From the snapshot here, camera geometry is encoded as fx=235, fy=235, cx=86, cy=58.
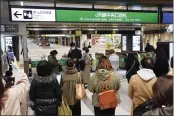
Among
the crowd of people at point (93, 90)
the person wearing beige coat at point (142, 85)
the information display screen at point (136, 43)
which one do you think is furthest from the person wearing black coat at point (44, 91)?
the information display screen at point (136, 43)

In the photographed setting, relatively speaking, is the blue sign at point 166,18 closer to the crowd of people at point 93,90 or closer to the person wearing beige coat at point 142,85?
the crowd of people at point 93,90

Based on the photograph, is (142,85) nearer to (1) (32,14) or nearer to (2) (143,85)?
(2) (143,85)

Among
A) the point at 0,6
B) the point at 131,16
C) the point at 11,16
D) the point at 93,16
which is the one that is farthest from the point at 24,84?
the point at 0,6

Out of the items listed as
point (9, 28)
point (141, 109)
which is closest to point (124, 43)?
point (9, 28)

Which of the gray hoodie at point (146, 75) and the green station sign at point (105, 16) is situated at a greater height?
the green station sign at point (105, 16)

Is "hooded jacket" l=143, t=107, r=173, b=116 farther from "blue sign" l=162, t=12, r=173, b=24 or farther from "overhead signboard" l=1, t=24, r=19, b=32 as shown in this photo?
"overhead signboard" l=1, t=24, r=19, b=32

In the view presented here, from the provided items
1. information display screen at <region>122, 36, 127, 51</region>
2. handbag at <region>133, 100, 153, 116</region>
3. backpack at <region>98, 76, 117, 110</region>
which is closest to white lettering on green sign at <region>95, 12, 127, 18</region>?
backpack at <region>98, 76, 117, 110</region>

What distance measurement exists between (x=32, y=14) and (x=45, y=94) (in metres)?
2.38

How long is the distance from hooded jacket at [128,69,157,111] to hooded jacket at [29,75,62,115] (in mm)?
1031

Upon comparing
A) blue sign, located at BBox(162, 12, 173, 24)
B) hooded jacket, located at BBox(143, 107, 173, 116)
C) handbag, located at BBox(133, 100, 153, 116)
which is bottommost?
handbag, located at BBox(133, 100, 153, 116)

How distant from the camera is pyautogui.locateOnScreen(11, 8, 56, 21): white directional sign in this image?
4762mm

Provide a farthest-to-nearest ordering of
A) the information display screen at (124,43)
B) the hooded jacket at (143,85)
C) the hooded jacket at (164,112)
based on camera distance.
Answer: the information display screen at (124,43)
the hooded jacket at (143,85)
the hooded jacket at (164,112)

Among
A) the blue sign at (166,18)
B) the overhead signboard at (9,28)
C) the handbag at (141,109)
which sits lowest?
the handbag at (141,109)

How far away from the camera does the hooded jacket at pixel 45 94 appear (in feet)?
10.0
